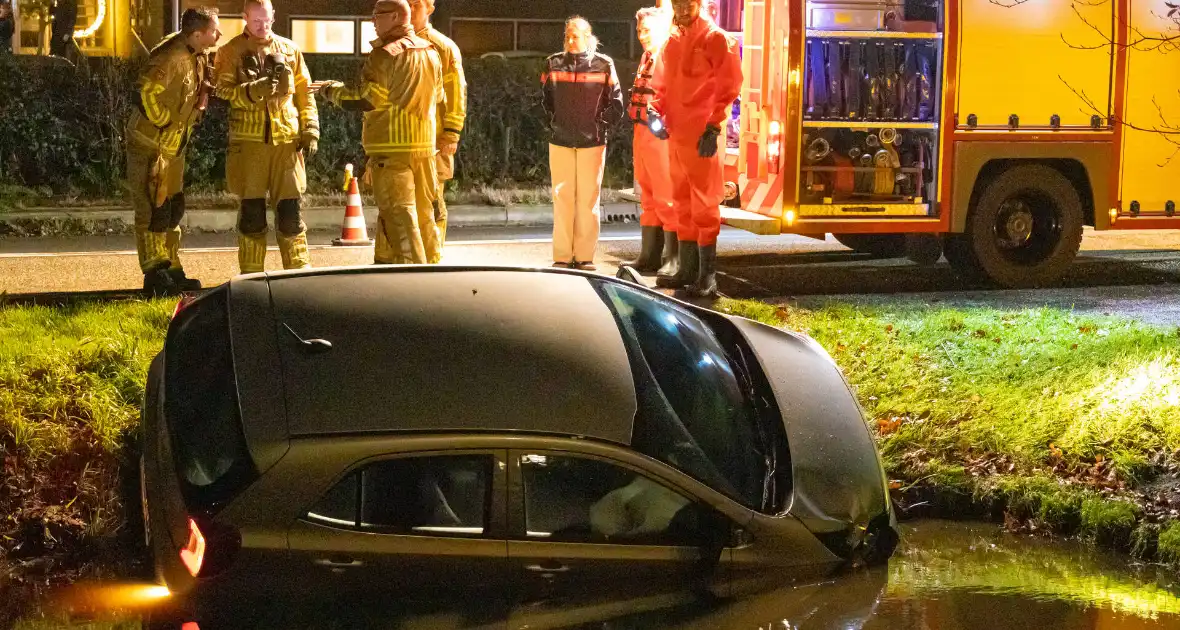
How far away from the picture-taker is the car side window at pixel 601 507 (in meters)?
4.09

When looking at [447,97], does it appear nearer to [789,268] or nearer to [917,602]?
[789,268]

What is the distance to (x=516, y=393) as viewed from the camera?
4.19m

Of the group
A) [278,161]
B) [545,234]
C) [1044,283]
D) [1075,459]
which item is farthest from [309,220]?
[1075,459]

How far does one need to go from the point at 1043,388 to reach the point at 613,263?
187 inches

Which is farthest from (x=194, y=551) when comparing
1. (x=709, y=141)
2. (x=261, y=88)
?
(x=709, y=141)

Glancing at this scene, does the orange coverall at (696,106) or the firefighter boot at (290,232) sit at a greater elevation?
the orange coverall at (696,106)

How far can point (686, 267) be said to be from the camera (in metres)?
10.2

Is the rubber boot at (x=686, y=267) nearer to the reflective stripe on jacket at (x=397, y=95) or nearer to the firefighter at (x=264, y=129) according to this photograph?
the reflective stripe on jacket at (x=397, y=95)

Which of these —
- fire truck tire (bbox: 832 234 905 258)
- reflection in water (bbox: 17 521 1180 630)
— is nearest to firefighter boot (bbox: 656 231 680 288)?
fire truck tire (bbox: 832 234 905 258)

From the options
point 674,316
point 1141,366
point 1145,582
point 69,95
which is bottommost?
point 1145,582

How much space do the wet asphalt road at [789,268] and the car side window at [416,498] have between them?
6137 mm

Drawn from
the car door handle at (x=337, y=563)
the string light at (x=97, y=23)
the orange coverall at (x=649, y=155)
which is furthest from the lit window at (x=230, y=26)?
the car door handle at (x=337, y=563)

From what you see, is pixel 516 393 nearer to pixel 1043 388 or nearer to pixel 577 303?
pixel 577 303

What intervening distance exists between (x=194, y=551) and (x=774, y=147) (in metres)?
7.22
